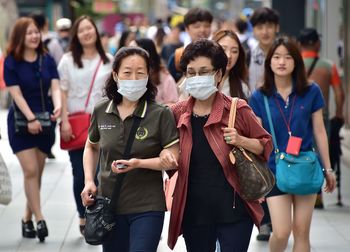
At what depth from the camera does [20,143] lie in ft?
30.5

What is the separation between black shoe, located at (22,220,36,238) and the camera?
960 centimetres

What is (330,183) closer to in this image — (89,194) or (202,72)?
(202,72)

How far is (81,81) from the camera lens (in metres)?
9.27

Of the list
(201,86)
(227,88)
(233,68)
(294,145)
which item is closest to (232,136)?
(201,86)

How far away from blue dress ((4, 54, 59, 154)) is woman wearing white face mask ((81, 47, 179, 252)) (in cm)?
328

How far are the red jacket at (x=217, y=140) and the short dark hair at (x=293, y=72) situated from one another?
1.37 meters

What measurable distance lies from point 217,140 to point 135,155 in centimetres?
46

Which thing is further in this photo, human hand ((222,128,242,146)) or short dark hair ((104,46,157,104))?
short dark hair ((104,46,157,104))

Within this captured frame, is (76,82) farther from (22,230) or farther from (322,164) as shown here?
(322,164)

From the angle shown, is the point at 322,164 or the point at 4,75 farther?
the point at 4,75

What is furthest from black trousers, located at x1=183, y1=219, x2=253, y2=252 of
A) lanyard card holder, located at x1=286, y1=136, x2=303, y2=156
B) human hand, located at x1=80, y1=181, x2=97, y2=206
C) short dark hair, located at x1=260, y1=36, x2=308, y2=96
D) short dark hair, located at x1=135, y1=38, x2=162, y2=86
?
short dark hair, located at x1=135, y1=38, x2=162, y2=86

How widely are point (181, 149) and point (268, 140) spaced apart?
0.51 m

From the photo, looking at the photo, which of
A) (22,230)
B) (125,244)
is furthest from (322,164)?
(22,230)

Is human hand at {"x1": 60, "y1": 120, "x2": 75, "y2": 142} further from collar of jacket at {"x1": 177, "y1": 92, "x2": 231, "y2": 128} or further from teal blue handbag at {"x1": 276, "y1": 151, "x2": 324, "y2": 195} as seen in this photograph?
collar of jacket at {"x1": 177, "y1": 92, "x2": 231, "y2": 128}
